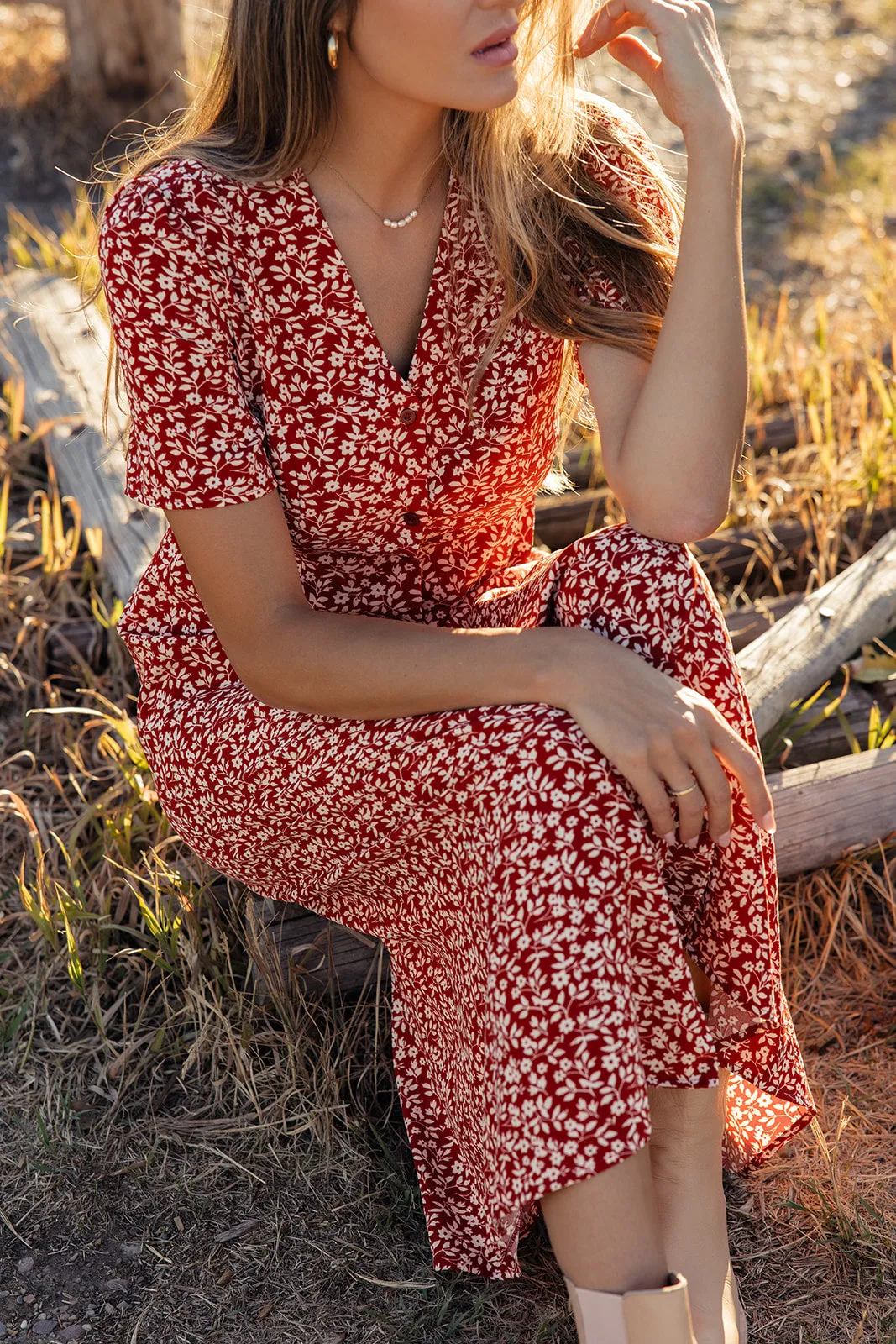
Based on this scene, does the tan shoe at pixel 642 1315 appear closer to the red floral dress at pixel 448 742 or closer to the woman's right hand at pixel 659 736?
the red floral dress at pixel 448 742

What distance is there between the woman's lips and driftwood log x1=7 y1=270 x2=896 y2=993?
0.80 m

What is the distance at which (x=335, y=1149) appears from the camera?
2127mm

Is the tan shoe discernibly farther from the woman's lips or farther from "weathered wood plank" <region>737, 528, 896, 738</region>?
the woman's lips

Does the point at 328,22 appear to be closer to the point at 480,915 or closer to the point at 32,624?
the point at 480,915

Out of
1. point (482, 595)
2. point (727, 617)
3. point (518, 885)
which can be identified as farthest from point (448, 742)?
point (727, 617)

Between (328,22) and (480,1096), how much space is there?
1358 mm

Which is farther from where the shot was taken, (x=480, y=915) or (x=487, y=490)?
(x=487, y=490)

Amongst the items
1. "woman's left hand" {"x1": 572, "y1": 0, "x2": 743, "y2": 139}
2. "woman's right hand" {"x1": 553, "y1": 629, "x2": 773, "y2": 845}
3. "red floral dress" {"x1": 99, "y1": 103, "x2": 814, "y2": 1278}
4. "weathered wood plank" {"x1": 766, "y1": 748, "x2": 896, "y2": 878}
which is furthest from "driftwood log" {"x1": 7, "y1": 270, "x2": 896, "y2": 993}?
"woman's left hand" {"x1": 572, "y1": 0, "x2": 743, "y2": 139}

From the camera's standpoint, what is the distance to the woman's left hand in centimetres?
192

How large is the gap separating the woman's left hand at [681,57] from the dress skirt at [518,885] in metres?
0.59

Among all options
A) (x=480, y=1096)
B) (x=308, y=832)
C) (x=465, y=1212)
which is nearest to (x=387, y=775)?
(x=308, y=832)

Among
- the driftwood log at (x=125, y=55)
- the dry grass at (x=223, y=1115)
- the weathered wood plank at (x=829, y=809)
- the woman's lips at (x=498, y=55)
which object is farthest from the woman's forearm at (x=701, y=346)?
the driftwood log at (x=125, y=55)

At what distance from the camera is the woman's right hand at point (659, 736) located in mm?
1587

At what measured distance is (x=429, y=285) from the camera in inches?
77.7
